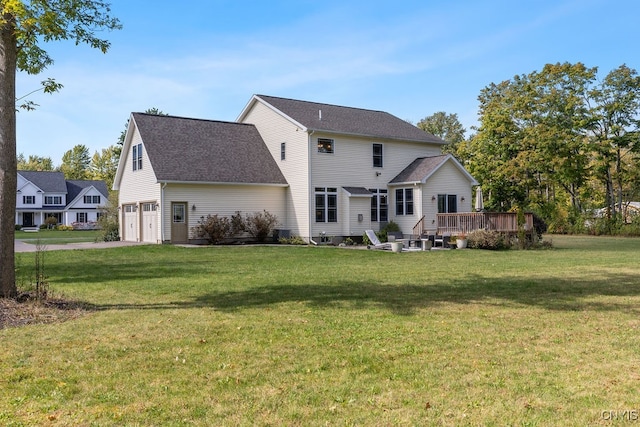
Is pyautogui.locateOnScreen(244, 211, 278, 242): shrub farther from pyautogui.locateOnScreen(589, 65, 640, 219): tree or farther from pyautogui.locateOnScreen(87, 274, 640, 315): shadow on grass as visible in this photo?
pyautogui.locateOnScreen(589, 65, 640, 219): tree

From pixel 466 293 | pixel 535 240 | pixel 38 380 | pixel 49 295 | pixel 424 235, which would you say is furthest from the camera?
pixel 424 235

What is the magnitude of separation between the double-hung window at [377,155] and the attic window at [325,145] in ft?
9.85

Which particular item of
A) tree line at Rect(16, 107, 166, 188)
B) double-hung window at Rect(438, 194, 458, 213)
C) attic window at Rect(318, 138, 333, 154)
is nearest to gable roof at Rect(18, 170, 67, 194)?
tree line at Rect(16, 107, 166, 188)

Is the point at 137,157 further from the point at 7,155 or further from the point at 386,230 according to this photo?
the point at 7,155

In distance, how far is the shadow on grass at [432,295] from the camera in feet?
29.6

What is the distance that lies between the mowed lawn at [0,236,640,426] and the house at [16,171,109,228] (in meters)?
63.9

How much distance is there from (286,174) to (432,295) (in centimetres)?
1915

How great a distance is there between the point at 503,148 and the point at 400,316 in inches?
1414

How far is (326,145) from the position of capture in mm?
27375

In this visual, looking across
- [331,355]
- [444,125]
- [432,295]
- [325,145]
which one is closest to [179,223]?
[325,145]

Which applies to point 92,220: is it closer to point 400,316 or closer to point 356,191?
point 356,191

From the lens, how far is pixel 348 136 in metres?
27.9

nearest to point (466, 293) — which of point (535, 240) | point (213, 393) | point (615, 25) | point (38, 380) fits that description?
point (213, 393)

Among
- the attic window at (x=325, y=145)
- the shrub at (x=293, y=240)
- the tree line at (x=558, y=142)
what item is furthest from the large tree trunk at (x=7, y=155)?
→ the tree line at (x=558, y=142)
